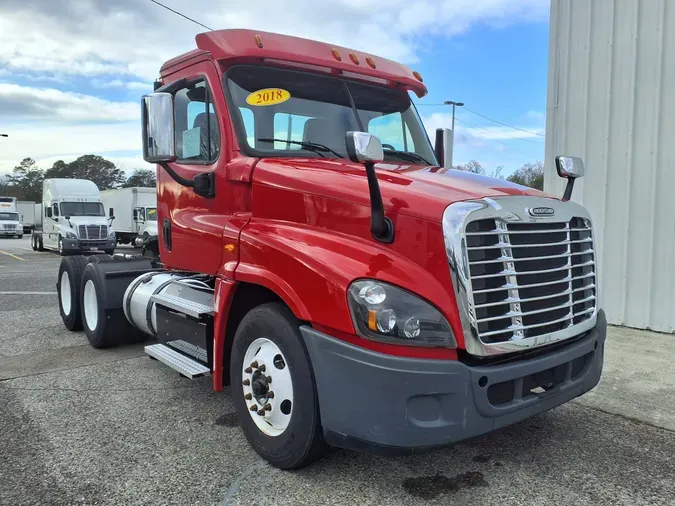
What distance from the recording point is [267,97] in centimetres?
393

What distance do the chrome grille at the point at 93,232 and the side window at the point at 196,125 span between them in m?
19.3

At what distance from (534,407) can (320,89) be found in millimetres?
2611

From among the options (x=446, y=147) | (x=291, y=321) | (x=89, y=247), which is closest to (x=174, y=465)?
(x=291, y=321)

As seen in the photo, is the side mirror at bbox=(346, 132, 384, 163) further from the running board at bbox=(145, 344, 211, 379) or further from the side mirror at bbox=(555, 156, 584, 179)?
the running board at bbox=(145, 344, 211, 379)

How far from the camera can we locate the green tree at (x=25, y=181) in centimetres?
7714

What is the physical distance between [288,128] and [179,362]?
186 cm

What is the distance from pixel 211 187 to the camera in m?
4.02

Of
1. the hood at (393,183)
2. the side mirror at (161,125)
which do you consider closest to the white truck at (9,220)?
the side mirror at (161,125)

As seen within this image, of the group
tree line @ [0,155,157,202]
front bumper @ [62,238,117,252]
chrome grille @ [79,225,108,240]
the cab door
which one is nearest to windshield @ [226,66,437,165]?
the cab door

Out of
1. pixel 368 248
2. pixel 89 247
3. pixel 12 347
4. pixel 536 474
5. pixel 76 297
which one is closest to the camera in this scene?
pixel 368 248

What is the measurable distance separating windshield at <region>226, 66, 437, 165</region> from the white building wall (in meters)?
4.16

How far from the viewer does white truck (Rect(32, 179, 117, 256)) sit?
21.9m

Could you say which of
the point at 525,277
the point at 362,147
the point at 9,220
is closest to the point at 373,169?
the point at 362,147

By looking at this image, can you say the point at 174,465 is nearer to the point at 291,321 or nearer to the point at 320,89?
the point at 291,321
